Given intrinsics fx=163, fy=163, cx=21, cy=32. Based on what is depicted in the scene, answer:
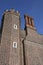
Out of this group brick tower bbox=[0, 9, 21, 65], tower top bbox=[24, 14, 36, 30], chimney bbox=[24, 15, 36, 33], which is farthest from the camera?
tower top bbox=[24, 14, 36, 30]

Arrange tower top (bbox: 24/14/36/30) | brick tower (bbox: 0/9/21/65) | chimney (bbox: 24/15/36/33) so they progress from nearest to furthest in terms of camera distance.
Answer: brick tower (bbox: 0/9/21/65), chimney (bbox: 24/15/36/33), tower top (bbox: 24/14/36/30)

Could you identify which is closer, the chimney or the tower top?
the chimney

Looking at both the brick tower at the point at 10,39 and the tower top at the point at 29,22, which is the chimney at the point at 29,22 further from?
the brick tower at the point at 10,39

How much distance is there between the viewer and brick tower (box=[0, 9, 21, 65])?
88.2 feet

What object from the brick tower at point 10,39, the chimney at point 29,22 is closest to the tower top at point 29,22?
the chimney at point 29,22

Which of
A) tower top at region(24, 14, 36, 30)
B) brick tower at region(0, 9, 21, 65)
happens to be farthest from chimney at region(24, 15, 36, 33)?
brick tower at region(0, 9, 21, 65)

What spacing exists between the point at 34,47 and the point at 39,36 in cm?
367

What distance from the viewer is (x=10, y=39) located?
28.7 meters

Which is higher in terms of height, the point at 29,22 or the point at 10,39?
the point at 29,22

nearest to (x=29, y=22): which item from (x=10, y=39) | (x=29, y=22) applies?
(x=29, y=22)

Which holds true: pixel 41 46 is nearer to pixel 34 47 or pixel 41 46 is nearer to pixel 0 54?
pixel 34 47

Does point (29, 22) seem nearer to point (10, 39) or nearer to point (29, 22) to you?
point (29, 22)

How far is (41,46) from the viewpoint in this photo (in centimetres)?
3216

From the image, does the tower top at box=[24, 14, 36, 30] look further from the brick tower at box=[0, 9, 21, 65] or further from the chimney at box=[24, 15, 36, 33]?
the brick tower at box=[0, 9, 21, 65]
